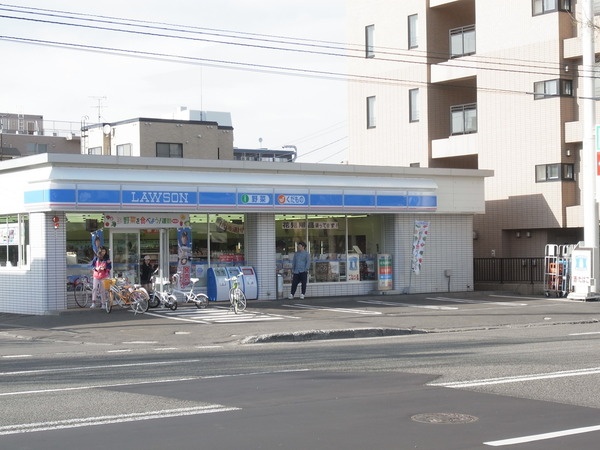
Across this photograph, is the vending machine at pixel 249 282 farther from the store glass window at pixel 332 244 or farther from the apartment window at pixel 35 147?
the apartment window at pixel 35 147

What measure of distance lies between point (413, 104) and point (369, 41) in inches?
169

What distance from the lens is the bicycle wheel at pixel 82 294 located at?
2695 cm

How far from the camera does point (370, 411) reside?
10133 millimetres

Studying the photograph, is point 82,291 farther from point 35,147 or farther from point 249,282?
point 35,147

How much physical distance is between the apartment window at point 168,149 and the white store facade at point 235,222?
22090 millimetres

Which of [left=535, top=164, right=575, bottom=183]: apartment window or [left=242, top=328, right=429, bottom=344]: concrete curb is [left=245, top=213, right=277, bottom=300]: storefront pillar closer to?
[left=242, top=328, right=429, bottom=344]: concrete curb

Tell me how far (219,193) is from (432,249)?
9091 mm

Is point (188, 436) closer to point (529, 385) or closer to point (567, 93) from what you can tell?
point (529, 385)

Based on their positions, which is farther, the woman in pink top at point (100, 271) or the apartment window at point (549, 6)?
the apartment window at point (549, 6)

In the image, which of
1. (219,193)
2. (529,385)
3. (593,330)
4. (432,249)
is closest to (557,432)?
(529,385)

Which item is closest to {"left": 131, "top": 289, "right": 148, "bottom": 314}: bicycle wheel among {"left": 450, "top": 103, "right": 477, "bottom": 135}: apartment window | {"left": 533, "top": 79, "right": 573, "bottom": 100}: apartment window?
{"left": 533, "top": 79, "right": 573, "bottom": 100}: apartment window

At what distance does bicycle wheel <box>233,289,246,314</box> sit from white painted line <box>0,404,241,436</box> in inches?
605

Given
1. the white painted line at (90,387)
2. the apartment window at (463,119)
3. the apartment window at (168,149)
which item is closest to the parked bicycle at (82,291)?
the white painted line at (90,387)

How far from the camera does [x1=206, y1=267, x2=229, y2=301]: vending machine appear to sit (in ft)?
94.1
